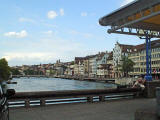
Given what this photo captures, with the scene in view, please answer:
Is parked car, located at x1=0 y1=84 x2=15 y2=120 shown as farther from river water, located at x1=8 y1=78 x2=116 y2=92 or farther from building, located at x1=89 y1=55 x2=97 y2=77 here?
building, located at x1=89 y1=55 x2=97 y2=77

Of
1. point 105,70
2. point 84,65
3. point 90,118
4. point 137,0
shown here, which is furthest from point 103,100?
point 84,65

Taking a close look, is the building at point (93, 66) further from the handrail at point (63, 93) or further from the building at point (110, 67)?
the handrail at point (63, 93)

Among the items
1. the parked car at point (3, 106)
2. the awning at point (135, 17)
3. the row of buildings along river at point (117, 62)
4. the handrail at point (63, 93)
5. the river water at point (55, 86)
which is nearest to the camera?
the parked car at point (3, 106)

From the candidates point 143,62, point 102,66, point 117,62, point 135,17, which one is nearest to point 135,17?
point 135,17

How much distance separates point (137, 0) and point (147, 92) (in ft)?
25.9

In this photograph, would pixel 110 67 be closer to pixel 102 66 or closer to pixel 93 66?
pixel 102 66

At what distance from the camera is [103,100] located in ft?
39.0

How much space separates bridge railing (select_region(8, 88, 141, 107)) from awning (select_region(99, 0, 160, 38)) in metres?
3.90

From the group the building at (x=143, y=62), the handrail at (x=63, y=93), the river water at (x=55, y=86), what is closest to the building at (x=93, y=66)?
the building at (x=143, y=62)

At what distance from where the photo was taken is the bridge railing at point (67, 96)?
992cm

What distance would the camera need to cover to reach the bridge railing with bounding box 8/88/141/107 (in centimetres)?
992

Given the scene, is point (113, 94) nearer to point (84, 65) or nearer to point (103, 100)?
point (103, 100)

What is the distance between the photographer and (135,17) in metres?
7.27

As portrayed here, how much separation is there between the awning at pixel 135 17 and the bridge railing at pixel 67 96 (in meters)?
3.90
